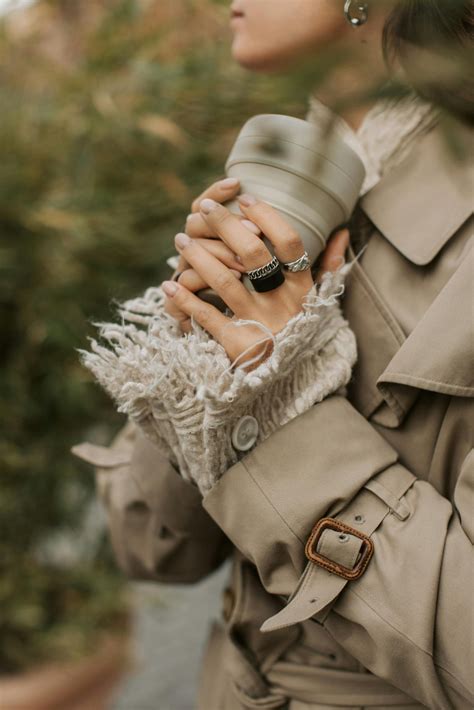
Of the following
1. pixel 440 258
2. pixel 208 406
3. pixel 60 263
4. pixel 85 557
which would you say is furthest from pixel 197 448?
pixel 85 557

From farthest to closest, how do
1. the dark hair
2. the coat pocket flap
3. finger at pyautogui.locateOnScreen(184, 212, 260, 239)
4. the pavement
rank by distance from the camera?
the pavement → the coat pocket flap → finger at pyautogui.locateOnScreen(184, 212, 260, 239) → the dark hair

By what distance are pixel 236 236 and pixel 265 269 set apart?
5cm

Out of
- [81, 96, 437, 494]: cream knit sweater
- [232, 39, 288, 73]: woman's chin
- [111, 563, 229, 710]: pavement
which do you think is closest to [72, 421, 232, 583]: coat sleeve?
[81, 96, 437, 494]: cream knit sweater

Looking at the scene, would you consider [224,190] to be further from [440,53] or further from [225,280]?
[440,53]

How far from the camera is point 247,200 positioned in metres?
0.76

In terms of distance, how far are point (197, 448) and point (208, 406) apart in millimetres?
80

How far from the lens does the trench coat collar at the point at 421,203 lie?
796mm

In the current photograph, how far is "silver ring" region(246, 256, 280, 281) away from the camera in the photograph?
0.74 meters

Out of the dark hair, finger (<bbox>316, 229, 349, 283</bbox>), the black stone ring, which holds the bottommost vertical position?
finger (<bbox>316, 229, 349, 283</bbox>)

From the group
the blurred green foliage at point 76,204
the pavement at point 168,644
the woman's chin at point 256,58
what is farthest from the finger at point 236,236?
the pavement at point 168,644

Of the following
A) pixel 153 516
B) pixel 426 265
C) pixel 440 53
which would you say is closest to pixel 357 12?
pixel 440 53

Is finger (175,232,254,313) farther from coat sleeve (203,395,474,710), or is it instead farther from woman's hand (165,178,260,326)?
coat sleeve (203,395,474,710)

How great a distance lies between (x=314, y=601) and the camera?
72 centimetres

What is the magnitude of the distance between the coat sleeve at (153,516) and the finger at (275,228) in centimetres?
34
